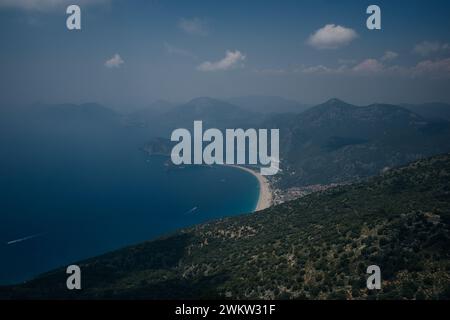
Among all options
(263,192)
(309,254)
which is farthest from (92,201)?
(309,254)

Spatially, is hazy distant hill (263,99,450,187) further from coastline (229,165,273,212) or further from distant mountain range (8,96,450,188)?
coastline (229,165,273,212)

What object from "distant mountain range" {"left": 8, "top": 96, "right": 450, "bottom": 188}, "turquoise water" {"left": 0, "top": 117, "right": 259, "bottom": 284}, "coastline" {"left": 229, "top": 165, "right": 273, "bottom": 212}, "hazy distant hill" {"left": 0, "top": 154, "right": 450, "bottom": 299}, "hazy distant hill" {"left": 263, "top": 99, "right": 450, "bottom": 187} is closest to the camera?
"hazy distant hill" {"left": 0, "top": 154, "right": 450, "bottom": 299}

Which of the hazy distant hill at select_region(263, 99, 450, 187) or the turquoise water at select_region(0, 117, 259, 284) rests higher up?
the hazy distant hill at select_region(263, 99, 450, 187)

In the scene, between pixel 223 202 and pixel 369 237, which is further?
pixel 223 202

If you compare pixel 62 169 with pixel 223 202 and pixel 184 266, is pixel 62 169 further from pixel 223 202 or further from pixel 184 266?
pixel 184 266

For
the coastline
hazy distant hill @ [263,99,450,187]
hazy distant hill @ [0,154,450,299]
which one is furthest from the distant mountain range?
hazy distant hill @ [0,154,450,299]

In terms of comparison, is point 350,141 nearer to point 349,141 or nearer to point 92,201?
point 349,141
